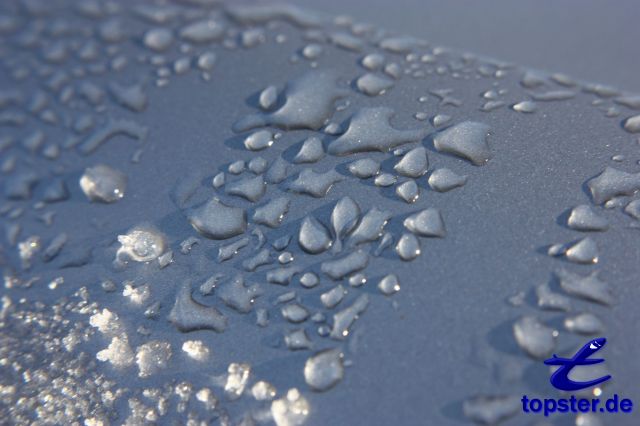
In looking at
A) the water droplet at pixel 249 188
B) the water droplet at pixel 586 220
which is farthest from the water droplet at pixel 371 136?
the water droplet at pixel 586 220

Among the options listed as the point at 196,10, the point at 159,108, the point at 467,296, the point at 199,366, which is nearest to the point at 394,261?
the point at 467,296

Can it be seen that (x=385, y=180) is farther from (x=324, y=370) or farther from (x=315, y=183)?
(x=324, y=370)

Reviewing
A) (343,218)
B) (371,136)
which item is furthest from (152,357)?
(371,136)

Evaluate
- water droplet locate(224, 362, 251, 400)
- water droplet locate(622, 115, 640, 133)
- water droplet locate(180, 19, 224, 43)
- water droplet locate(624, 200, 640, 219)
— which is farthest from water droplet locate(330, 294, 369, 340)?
water droplet locate(180, 19, 224, 43)

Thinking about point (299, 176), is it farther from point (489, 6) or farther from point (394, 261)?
point (489, 6)

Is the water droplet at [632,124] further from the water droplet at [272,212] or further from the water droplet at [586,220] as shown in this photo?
the water droplet at [272,212]

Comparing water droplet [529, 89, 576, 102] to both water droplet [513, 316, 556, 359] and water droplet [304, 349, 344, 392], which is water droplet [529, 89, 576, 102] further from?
water droplet [304, 349, 344, 392]
